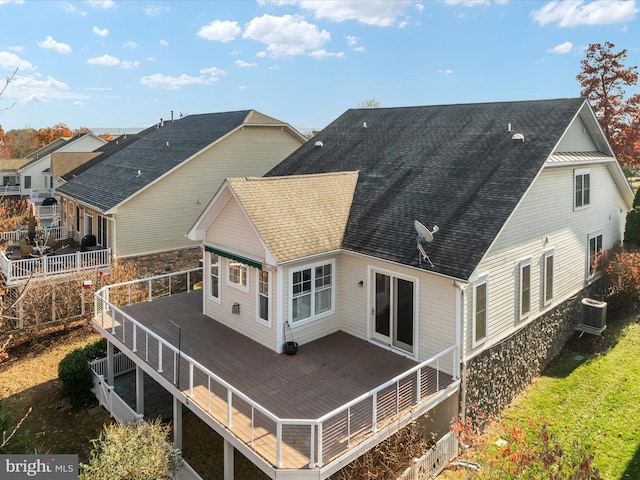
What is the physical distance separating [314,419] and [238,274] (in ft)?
18.7

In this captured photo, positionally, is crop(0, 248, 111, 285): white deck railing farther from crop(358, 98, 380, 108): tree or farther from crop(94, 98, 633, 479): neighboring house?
crop(358, 98, 380, 108): tree

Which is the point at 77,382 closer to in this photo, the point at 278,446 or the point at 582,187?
the point at 278,446

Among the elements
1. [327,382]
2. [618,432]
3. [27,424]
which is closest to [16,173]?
[27,424]

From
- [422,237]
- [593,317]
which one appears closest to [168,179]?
[422,237]

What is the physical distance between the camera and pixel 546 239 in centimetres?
1400

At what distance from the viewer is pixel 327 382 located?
10867 millimetres

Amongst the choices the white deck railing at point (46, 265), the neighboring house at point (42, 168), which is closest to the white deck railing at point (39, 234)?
the white deck railing at point (46, 265)

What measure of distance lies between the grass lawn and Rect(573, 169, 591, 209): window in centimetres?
453

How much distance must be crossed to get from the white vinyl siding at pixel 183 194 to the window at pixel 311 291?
508 inches

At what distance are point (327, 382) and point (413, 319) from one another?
2748mm

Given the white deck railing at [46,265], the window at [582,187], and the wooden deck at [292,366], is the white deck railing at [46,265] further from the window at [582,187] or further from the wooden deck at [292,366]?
the window at [582,187]

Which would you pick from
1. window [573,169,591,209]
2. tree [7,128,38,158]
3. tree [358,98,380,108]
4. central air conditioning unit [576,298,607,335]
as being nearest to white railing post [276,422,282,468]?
central air conditioning unit [576,298,607,335]

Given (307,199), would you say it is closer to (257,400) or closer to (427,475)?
(257,400)

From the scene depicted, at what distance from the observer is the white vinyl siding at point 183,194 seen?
Answer: 2241cm
